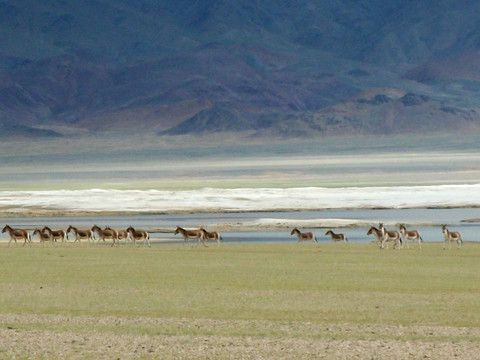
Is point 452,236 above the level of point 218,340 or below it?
above

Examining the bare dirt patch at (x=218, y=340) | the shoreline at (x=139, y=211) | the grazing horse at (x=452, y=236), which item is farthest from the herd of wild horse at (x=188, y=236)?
the shoreline at (x=139, y=211)

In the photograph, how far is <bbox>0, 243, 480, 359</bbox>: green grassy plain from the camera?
1284cm

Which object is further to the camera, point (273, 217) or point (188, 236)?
point (273, 217)

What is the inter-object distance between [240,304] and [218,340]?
A: 3.63 metres

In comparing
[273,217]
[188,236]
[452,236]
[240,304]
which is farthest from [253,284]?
[273,217]

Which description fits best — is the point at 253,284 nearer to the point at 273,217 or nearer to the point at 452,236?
the point at 452,236

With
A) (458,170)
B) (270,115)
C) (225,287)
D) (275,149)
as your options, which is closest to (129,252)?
(225,287)

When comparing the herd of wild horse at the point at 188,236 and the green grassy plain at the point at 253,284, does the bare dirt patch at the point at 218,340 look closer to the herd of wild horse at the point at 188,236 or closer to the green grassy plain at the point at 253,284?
the green grassy plain at the point at 253,284

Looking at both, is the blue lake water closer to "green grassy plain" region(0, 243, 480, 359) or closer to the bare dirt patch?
"green grassy plain" region(0, 243, 480, 359)

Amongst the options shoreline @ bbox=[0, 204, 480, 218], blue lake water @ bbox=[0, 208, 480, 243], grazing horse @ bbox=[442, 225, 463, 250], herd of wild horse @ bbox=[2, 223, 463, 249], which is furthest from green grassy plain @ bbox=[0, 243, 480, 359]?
shoreline @ bbox=[0, 204, 480, 218]

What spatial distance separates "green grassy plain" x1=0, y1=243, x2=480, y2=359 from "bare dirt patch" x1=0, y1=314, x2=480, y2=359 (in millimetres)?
14

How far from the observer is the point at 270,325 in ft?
47.9

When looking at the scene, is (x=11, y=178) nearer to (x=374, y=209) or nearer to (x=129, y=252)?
(x=374, y=209)

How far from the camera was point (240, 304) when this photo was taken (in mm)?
16891
